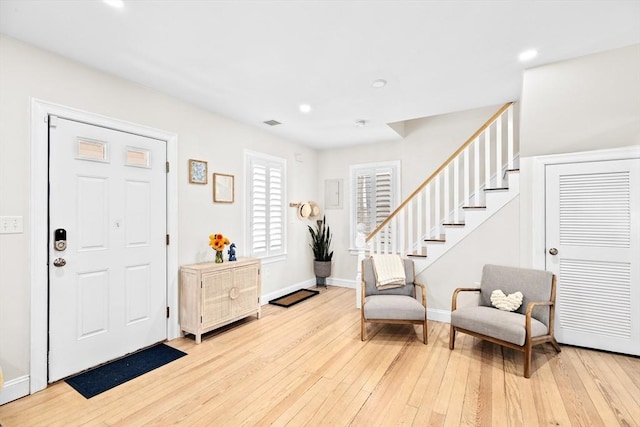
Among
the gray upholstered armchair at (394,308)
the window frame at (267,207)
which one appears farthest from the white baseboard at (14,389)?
the gray upholstered armchair at (394,308)

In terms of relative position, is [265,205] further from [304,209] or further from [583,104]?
[583,104]

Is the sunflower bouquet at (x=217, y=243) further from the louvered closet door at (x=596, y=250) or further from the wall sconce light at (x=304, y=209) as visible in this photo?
the louvered closet door at (x=596, y=250)

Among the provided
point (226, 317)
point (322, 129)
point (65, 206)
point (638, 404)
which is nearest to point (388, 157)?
point (322, 129)

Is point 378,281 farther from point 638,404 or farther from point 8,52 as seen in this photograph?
point 8,52

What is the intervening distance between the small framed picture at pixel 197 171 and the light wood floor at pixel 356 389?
1.78 m

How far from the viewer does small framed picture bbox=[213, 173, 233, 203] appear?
3649mm

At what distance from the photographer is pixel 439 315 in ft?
12.0

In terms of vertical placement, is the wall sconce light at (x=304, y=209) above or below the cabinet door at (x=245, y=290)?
above

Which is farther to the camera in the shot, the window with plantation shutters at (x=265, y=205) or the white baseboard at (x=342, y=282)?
the white baseboard at (x=342, y=282)

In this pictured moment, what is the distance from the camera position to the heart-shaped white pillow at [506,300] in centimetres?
279

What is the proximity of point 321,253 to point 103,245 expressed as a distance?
3410mm

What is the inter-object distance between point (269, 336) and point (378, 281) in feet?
4.59

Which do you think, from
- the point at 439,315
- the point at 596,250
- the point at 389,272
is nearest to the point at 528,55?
the point at 596,250

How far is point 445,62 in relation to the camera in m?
2.56
